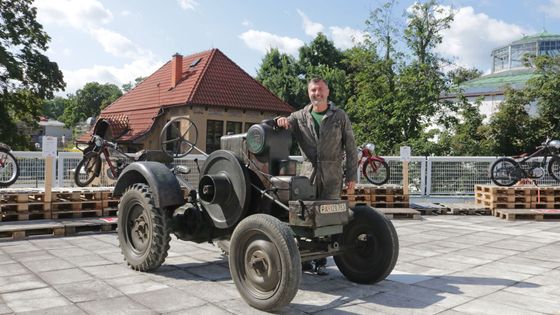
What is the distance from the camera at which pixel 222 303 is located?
178 inches

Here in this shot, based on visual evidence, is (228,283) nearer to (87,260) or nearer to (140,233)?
(140,233)

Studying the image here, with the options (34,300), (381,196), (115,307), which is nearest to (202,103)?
(381,196)

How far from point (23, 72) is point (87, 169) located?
52.4 feet

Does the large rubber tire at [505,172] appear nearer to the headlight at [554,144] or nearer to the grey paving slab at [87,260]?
the headlight at [554,144]

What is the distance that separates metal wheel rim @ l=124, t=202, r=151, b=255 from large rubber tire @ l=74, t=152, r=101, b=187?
513cm

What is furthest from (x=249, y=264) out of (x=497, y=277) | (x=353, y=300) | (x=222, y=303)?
(x=497, y=277)

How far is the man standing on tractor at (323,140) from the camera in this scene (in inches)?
194

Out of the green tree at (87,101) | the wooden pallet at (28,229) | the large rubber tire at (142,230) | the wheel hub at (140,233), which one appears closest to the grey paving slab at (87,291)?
the large rubber tire at (142,230)

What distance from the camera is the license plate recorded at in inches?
178

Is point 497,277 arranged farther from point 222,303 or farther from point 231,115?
point 231,115

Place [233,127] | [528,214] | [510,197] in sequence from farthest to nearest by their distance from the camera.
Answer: [233,127] → [510,197] → [528,214]

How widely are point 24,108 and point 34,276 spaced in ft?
72.5

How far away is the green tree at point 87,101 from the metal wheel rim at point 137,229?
81.3 m

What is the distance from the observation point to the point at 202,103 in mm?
22844
